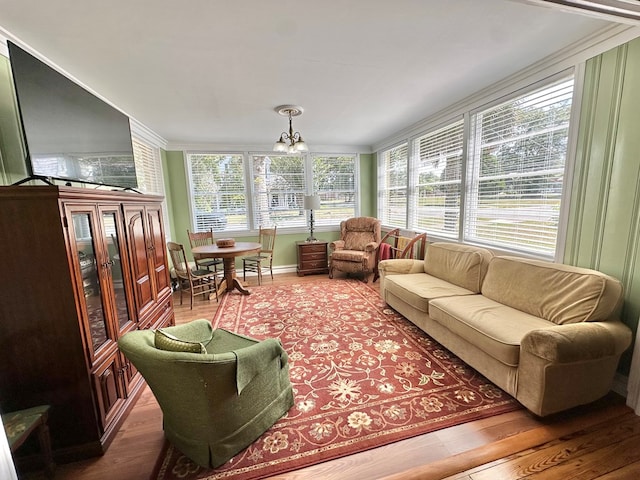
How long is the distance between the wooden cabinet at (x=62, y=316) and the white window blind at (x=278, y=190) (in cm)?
346

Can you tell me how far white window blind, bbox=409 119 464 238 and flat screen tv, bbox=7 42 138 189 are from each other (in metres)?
3.68

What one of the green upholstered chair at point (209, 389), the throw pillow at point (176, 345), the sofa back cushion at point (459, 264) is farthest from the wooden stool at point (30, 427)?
the sofa back cushion at point (459, 264)

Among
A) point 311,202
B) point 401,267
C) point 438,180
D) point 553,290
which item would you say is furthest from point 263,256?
point 553,290

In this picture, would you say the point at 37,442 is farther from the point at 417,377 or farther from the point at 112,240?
the point at 417,377

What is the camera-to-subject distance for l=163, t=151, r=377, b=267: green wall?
4668 mm

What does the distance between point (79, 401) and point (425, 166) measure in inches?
171

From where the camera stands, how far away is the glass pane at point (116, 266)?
177 centimetres

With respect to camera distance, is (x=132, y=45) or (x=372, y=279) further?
(x=372, y=279)

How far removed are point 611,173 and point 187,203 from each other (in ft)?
17.5

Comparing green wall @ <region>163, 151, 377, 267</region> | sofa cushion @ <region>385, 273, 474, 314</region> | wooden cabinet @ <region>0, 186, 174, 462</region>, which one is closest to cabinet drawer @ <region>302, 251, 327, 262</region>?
green wall @ <region>163, 151, 377, 267</region>

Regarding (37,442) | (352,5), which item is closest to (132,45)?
(352,5)

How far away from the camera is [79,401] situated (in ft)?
4.72

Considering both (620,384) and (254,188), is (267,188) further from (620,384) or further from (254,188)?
(620,384)

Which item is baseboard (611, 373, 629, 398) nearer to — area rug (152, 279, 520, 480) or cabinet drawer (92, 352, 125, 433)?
area rug (152, 279, 520, 480)
